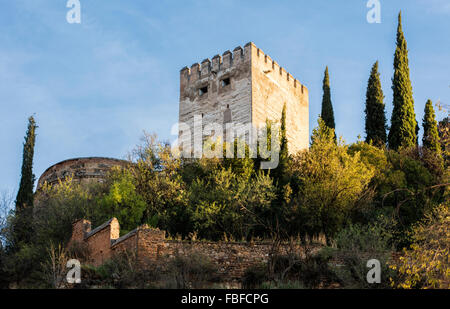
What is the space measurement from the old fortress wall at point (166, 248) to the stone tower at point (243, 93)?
15.0m

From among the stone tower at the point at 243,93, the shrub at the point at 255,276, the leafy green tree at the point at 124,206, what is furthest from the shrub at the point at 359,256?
the stone tower at the point at 243,93

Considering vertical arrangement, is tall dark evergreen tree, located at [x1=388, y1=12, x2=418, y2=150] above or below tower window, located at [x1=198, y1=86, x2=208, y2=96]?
below

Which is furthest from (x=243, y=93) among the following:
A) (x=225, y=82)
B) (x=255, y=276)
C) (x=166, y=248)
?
(x=255, y=276)

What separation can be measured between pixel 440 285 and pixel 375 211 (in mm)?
9785

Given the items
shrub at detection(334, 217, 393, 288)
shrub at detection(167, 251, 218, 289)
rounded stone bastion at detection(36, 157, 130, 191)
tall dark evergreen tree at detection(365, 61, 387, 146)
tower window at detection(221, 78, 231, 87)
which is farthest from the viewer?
tower window at detection(221, 78, 231, 87)

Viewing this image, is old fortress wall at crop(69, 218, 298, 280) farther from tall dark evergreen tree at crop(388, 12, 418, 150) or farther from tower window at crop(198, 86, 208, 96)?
tower window at crop(198, 86, 208, 96)

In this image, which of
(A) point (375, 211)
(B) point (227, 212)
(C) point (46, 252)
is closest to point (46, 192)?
(C) point (46, 252)

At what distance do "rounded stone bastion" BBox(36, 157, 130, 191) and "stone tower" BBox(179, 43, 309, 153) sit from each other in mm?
6233

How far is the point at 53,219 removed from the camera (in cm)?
2162

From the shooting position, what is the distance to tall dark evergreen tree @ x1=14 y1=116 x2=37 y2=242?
23.7 meters

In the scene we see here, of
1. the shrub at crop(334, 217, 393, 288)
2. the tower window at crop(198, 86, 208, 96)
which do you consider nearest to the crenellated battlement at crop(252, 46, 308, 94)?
the tower window at crop(198, 86, 208, 96)

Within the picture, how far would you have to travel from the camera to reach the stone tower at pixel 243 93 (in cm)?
3284

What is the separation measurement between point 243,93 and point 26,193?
1366 centimetres

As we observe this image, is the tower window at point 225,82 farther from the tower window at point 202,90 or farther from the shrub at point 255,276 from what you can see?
the shrub at point 255,276
